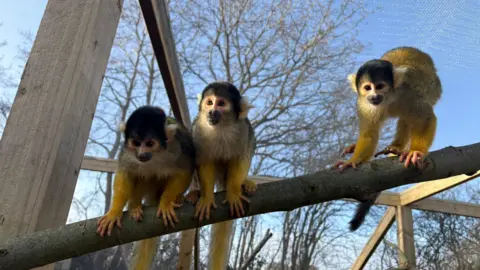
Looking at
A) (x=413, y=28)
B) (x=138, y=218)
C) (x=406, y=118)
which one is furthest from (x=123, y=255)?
(x=413, y=28)

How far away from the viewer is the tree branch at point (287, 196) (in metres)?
1.43

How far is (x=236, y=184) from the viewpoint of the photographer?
6.89 ft

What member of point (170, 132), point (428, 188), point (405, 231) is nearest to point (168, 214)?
point (170, 132)

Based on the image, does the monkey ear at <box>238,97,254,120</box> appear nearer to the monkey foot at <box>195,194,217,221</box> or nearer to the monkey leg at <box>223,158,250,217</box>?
Answer: the monkey leg at <box>223,158,250,217</box>

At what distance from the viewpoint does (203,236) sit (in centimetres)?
445

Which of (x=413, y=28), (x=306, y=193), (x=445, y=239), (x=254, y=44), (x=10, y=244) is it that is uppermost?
(x=254, y=44)

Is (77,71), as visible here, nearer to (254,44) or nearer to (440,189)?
(440,189)

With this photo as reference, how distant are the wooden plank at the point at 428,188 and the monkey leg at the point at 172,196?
291 cm

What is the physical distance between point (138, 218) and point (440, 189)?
11.4ft

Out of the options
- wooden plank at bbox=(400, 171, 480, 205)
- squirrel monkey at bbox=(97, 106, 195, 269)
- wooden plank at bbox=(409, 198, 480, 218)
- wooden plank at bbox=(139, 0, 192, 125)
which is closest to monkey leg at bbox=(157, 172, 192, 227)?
squirrel monkey at bbox=(97, 106, 195, 269)

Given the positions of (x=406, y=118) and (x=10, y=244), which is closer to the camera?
(x=10, y=244)

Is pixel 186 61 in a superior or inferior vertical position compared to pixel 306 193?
superior

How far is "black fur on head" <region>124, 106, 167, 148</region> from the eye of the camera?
2.18 metres

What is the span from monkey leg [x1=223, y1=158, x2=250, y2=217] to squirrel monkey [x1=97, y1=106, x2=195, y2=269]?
0.80ft
